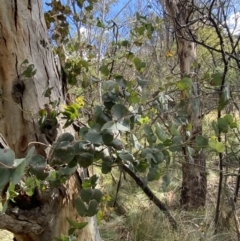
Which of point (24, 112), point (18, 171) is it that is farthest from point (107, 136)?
point (24, 112)

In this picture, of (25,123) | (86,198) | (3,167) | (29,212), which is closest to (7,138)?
(25,123)

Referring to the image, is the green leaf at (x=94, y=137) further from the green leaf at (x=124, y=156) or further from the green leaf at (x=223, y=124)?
the green leaf at (x=223, y=124)

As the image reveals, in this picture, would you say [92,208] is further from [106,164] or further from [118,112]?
[118,112]

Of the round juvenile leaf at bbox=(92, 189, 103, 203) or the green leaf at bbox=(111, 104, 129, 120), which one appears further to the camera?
the round juvenile leaf at bbox=(92, 189, 103, 203)

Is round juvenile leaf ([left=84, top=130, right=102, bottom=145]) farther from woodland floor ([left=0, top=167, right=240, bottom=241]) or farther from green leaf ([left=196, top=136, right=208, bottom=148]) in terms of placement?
woodland floor ([left=0, top=167, right=240, bottom=241])

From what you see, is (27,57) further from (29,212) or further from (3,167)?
(3,167)

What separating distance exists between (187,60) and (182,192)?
1203 mm

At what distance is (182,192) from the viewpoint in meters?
2.91

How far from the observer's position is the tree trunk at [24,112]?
870 mm

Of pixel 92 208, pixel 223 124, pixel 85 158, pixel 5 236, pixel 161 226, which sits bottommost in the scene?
pixel 5 236

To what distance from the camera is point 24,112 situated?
2.85 feet

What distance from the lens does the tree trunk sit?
87 cm

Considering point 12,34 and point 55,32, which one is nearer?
point 12,34

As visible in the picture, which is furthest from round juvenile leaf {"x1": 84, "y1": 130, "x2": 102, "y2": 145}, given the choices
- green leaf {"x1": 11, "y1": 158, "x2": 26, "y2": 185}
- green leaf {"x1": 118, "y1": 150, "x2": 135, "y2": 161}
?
green leaf {"x1": 11, "y1": 158, "x2": 26, "y2": 185}
